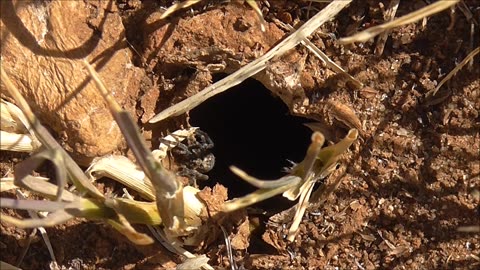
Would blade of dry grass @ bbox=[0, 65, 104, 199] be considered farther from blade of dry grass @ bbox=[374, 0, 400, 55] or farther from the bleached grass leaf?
blade of dry grass @ bbox=[374, 0, 400, 55]

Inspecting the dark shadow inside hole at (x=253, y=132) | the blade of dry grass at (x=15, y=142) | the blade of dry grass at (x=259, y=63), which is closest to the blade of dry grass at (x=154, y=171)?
the blade of dry grass at (x=259, y=63)

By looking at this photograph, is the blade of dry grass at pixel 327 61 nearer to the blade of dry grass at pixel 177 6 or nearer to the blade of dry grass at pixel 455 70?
the blade of dry grass at pixel 455 70

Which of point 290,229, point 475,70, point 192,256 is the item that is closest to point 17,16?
point 192,256

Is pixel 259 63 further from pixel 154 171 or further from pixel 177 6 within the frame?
pixel 154 171

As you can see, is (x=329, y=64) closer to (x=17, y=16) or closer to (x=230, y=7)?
(x=230, y=7)

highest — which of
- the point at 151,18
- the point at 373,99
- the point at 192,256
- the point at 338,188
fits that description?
the point at 151,18

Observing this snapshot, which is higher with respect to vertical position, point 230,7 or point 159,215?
point 230,7
